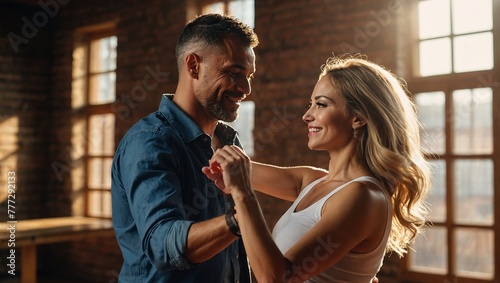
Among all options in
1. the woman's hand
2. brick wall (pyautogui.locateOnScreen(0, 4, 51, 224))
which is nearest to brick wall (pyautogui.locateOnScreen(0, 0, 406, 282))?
brick wall (pyautogui.locateOnScreen(0, 4, 51, 224))

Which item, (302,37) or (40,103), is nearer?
(302,37)

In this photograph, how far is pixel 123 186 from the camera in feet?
5.72

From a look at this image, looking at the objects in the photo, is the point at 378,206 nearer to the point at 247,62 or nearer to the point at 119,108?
the point at 247,62

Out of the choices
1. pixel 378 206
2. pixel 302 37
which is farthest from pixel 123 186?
pixel 302 37

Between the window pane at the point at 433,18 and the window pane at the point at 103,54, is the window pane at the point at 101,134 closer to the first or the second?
the window pane at the point at 103,54

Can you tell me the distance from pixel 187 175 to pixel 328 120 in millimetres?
527

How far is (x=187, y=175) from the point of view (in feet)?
5.77

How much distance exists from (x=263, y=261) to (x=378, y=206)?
→ 44cm

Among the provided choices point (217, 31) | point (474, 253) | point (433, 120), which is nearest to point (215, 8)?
point (433, 120)

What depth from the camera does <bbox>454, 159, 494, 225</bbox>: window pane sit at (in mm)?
3531

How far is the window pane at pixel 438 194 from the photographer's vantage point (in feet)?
12.2

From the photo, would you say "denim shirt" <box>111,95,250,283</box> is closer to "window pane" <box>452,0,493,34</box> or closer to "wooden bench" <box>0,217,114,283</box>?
"window pane" <box>452,0,493,34</box>

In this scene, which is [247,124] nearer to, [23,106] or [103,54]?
[103,54]

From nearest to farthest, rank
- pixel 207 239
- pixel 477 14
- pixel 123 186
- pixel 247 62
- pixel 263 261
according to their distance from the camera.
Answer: pixel 207 239 < pixel 263 261 < pixel 123 186 < pixel 247 62 < pixel 477 14
